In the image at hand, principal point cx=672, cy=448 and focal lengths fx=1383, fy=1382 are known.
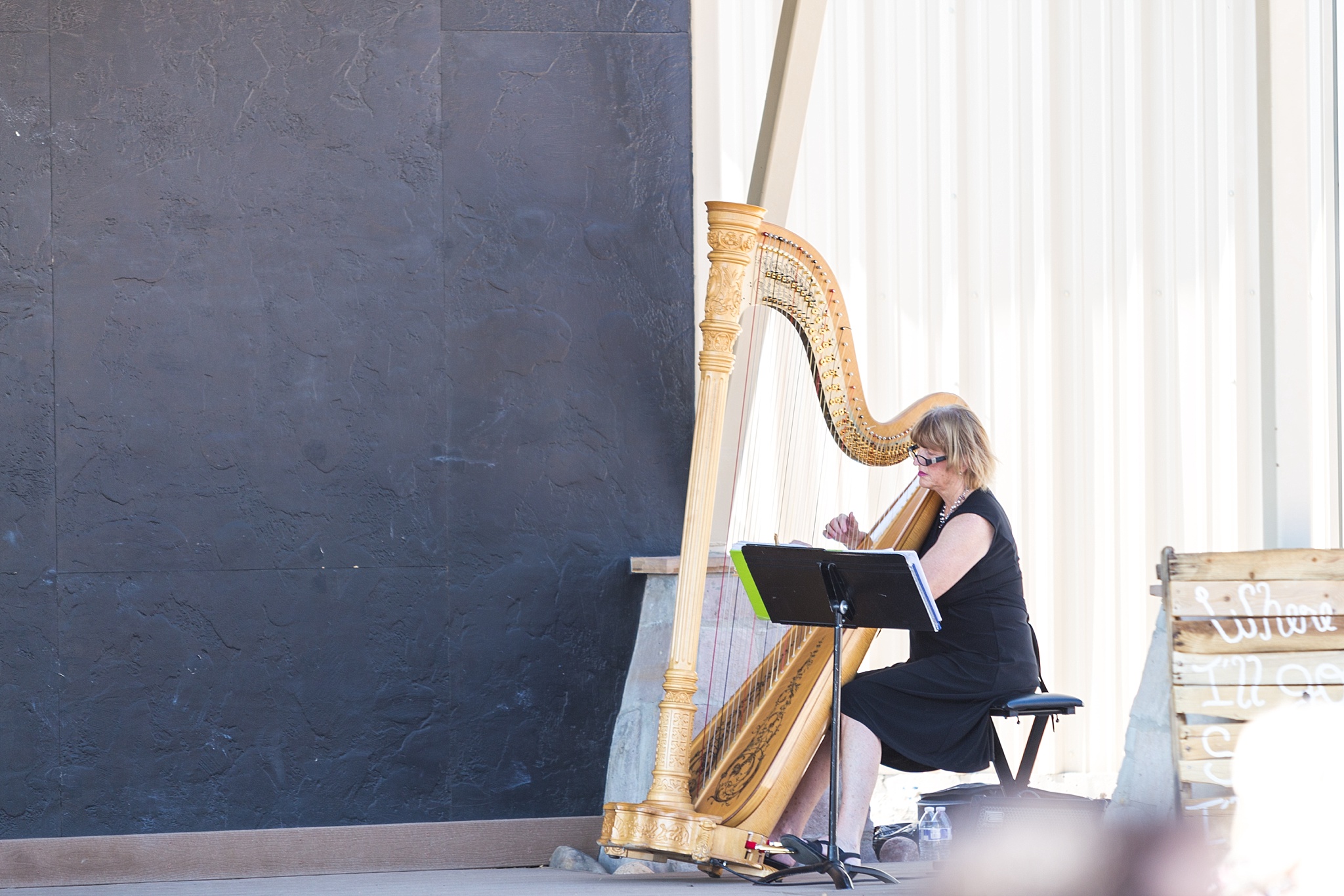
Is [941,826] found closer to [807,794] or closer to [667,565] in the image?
[807,794]

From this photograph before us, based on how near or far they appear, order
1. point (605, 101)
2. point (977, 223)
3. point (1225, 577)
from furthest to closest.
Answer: point (977, 223)
point (605, 101)
point (1225, 577)

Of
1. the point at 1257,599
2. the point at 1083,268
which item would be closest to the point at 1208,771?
the point at 1257,599

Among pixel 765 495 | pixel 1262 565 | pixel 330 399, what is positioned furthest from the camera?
pixel 765 495

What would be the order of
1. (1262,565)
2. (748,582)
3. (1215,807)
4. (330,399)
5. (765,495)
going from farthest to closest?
(765,495), (330,399), (748,582), (1262,565), (1215,807)

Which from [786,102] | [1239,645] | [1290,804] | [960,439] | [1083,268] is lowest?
[1290,804]

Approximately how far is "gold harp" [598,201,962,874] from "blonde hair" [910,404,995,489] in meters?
0.06

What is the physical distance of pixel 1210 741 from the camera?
2.40 m

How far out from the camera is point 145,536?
3457 millimetres

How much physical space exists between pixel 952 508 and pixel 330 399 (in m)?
1.60

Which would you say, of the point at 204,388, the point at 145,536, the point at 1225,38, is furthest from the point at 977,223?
the point at 145,536

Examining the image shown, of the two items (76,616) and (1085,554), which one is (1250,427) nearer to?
(1085,554)

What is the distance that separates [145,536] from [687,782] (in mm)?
1573

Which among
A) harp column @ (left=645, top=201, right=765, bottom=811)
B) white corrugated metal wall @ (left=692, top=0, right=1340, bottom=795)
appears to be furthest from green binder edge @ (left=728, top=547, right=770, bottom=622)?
white corrugated metal wall @ (left=692, top=0, right=1340, bottom=795)

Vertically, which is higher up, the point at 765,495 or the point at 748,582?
the point at 765,495
